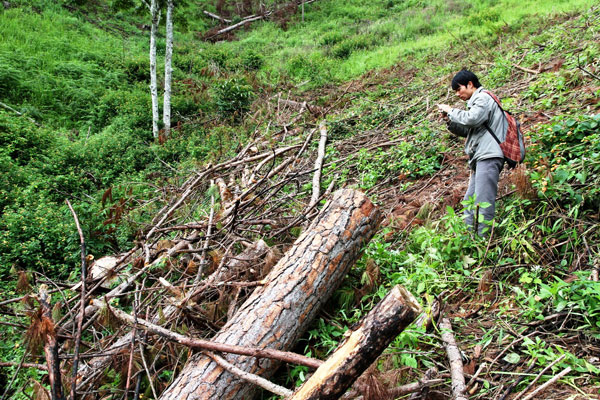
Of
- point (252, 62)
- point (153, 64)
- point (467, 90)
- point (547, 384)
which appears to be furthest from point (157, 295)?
point (252, 62)

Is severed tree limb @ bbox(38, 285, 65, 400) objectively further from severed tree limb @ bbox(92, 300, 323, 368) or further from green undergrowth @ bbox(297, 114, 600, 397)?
green undergrowth @ bbox(297, 114, 600, 397)

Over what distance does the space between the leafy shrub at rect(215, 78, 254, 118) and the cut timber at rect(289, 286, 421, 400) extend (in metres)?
9.36

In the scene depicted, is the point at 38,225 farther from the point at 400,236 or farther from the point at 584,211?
the point at 584,211

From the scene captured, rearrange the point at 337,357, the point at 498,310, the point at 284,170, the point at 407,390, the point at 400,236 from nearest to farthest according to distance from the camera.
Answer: the point at 337,357, the point at 407,390, the point at 498,310, the point at 400,236, the point at 284,170

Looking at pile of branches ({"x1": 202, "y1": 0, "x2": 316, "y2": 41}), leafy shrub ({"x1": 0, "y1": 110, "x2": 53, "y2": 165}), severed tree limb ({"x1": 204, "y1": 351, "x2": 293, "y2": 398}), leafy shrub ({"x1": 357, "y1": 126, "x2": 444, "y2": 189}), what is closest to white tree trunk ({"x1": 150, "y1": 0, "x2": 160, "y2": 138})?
leafy shrub ({"x1": 0, "y1": 110, "x2": 53, "y2": 165})

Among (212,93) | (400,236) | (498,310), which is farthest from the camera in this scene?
(212,93)

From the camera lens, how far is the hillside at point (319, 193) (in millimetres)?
2328

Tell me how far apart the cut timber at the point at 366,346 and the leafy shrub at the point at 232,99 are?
936 centimetres

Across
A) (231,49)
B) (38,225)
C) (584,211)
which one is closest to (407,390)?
(584,211)

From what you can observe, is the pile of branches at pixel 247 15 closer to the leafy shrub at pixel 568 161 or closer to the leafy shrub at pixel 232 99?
the leafy shrub at pixel 232 99

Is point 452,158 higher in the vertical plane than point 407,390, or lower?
higher

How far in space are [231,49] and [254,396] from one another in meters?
17.3

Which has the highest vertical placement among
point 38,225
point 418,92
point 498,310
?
point 418,92

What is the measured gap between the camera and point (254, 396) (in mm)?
2328
